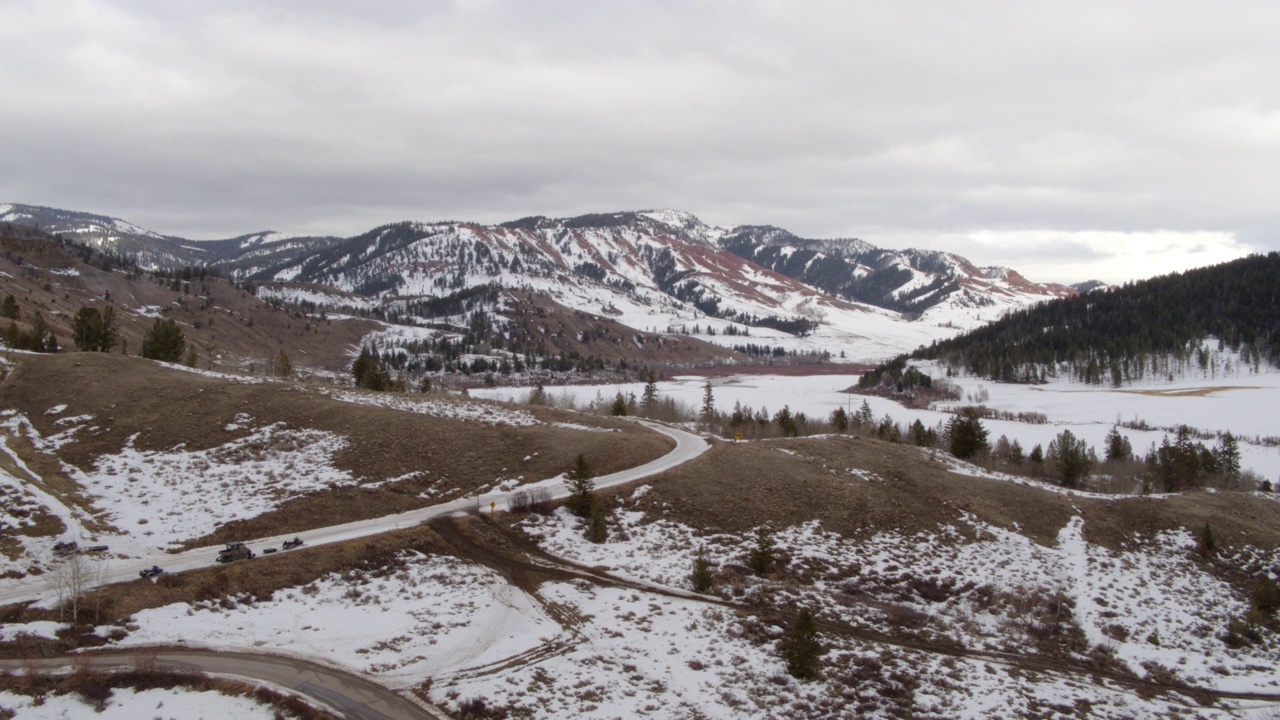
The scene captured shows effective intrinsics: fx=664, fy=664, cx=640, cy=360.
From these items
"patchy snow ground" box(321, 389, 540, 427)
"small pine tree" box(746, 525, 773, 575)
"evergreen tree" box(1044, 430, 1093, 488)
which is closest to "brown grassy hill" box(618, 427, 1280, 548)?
"small pine tree" box(746, 525, 773, 575)

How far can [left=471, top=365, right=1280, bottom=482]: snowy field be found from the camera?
374 ft

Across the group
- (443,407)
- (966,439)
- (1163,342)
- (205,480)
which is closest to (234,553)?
(205,480)

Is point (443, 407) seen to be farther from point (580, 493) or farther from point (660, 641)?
point (660, 641)

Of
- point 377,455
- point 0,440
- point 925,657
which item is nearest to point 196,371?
point 0,440

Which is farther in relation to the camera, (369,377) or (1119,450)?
(1119,450)

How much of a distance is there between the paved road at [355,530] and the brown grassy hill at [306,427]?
1.44 m

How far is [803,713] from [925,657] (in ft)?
27.2

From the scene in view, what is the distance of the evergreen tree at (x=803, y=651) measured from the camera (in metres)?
26.8

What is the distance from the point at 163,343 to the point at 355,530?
5927cm

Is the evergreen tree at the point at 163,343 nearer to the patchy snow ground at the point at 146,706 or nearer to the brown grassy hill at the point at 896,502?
the brown grassy hill at the point at 896,502

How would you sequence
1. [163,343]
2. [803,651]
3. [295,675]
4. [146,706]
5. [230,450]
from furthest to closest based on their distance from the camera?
[163,343]
[230,450]
[803,651]
[295,675]
[146,706]

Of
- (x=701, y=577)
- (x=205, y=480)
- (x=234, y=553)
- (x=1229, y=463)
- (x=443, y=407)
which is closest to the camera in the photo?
(x=234, y=553)

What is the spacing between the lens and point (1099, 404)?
148250 millimetres

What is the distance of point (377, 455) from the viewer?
4944 cm
